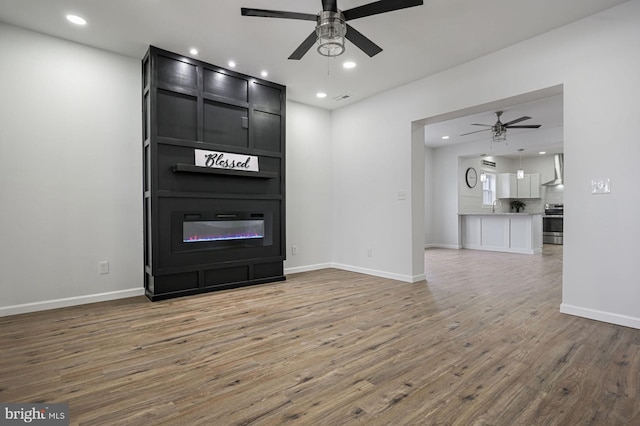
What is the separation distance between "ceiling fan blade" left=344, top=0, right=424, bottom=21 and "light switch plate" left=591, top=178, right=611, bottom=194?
224 cm

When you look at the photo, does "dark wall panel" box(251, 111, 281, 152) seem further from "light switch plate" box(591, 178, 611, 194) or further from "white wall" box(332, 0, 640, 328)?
"light switch plate" box(591, 178, 611, 194)

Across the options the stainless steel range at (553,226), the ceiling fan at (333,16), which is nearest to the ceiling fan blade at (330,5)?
the ceiling fan at (333,16)

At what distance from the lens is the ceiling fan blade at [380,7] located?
7.45ft

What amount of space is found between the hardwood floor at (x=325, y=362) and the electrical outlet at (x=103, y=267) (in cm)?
36

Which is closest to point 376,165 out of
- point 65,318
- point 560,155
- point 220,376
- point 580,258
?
point 580,258

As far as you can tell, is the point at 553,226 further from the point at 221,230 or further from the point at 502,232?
the point at 221,230

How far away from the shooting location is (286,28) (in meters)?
3.17

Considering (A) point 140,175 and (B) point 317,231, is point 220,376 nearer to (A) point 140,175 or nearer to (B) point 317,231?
(A) point 140,175

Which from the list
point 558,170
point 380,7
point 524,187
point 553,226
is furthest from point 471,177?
point 380,7

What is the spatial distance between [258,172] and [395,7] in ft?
8.37

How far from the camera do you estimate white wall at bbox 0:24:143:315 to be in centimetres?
313

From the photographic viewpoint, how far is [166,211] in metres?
3.65

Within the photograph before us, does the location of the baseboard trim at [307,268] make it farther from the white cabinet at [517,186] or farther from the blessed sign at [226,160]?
the white cabinet at [517,186]

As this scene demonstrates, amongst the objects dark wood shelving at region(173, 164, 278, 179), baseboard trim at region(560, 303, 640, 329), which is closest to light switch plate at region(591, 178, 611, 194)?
baseboard trim at region(560, 303, 640, 329)
